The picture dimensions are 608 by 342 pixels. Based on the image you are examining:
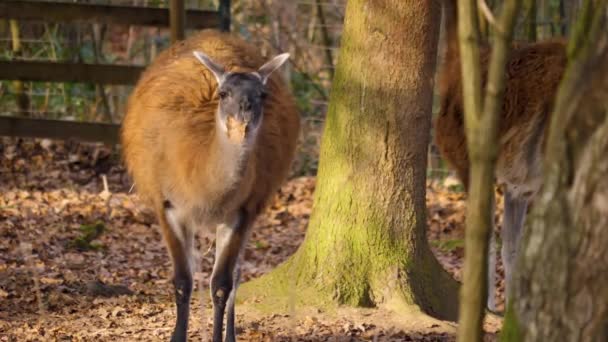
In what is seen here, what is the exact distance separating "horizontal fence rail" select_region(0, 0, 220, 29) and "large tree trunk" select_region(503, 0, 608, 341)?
7.20 metres

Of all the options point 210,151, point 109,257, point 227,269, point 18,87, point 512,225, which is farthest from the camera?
point 18,87

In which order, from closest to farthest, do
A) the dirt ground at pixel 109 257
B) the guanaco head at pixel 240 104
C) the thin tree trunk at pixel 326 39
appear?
the guanaco head at pixel 240 104 < the dirt ground at pixel 109 257 < the thin tree trunk at pixel 326 39

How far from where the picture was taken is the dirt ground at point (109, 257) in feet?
18.3

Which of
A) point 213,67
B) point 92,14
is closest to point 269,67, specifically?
point 213,67

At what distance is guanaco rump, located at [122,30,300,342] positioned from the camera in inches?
199

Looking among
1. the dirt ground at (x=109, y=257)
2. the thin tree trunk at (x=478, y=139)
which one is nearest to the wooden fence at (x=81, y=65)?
the dirt ground at (x=109, y=257)

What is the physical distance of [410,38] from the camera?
18.7 ft

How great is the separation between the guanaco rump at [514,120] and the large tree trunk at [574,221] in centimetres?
343

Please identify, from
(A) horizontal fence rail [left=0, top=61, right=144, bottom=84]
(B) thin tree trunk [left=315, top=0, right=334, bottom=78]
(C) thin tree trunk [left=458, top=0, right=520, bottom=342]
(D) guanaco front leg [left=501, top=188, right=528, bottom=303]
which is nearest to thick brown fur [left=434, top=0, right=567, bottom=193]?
(D) guanaco front leg [left=501, top=188, right=528, bottom=303]

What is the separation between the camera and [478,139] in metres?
2.92

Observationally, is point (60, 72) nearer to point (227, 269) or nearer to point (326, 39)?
point (326, 39)

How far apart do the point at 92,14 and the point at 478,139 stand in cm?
764

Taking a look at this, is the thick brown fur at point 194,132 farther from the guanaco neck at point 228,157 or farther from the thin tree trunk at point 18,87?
the thin tree trunk at point 18,87

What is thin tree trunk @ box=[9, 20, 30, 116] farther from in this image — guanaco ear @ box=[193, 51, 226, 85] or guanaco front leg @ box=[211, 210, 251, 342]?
guanaco ear @ box=[193, 51, 226, 85]
